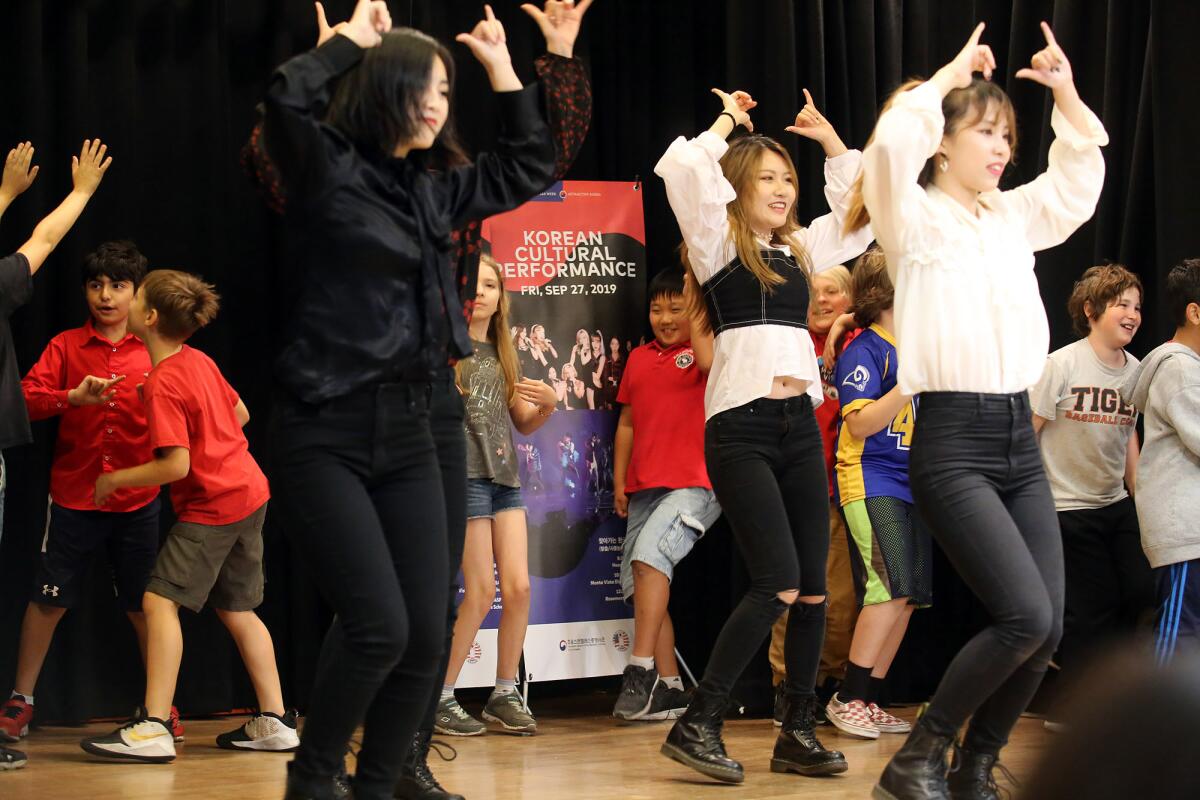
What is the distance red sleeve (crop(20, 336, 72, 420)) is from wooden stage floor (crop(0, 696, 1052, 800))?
1.02 meters

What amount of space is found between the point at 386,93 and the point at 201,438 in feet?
6.22

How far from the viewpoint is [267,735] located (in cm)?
398

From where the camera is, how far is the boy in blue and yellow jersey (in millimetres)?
4355

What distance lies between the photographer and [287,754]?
3992 mm

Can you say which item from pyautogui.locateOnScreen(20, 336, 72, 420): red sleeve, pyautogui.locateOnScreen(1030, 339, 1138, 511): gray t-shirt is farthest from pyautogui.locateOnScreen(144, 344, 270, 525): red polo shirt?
pyautogui.locateOnScreen(1030, 339, 1138, 511): gray t-shirt

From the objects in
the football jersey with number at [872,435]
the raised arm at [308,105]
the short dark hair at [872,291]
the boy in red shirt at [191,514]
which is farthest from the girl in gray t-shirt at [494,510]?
the raised arm at [308,105]

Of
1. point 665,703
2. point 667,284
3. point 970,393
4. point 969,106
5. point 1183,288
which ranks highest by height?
point 969,106

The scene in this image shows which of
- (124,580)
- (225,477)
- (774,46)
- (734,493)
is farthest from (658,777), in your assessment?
(774,46)

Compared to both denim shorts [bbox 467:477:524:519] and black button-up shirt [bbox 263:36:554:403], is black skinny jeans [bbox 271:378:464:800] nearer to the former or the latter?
black button-up shirt [bbox 263:36:554:403]

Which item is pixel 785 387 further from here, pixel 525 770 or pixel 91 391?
pixel 91 391

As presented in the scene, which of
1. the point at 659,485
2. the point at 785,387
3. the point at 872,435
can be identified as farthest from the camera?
the point at 659,485

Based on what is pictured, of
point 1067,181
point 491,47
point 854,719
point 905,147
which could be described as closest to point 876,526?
point 854,719

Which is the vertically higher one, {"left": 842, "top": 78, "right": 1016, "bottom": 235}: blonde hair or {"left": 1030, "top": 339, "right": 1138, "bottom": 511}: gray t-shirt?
{"left": 842, "top": 78, "right": 1016, "bottom": 235}: blonde hair

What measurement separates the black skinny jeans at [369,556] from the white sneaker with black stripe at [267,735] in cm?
173
